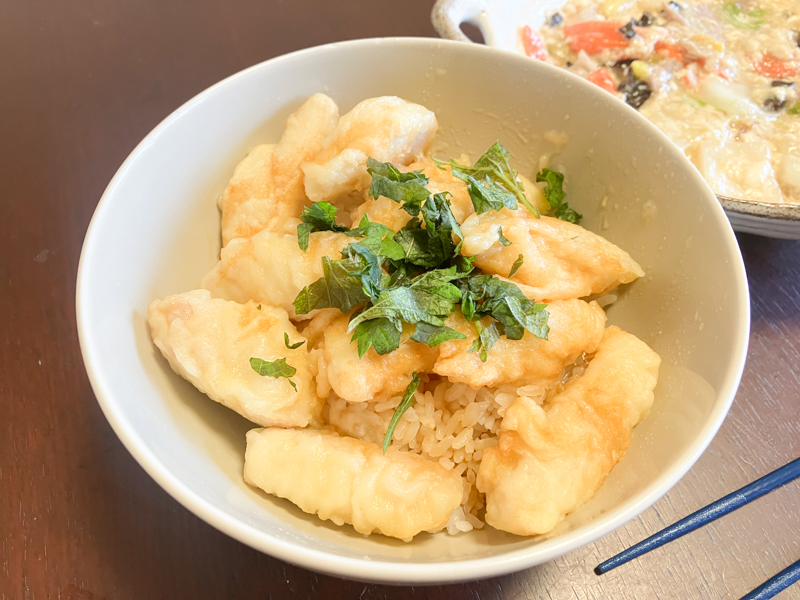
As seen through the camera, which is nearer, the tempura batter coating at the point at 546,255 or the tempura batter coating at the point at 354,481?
the tempura batter coating at the point at 354,481

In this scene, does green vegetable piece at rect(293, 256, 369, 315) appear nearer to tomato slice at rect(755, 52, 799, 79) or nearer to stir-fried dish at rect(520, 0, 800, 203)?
stir-fried dish at rect(520, 0, 800, 203)

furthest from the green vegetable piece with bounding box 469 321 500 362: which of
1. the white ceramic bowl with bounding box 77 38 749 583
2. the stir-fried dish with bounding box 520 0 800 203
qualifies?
the stir-fried dish with bounding box 520 0 800 203

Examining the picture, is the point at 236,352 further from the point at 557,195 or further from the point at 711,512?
the point at 711,512

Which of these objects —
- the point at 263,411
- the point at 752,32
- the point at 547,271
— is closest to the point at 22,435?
the point at 263,411

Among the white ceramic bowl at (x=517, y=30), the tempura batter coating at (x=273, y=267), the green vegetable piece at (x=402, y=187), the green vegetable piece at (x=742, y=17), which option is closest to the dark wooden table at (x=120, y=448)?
the white ceramic bowl at (x=517, y=30)

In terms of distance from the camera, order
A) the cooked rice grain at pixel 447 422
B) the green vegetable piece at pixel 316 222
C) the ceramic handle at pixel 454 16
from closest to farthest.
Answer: the cooked rice grain at pixel 447 422, the green vegetable piece at pixel 316 222, the ceramic handle at pixel 454 16

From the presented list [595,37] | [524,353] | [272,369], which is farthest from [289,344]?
[595,37]

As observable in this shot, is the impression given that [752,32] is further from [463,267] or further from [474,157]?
[463,267]

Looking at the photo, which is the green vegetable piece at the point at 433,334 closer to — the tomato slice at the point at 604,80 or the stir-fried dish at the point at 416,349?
the stir-fried dish at the point at 416,349
